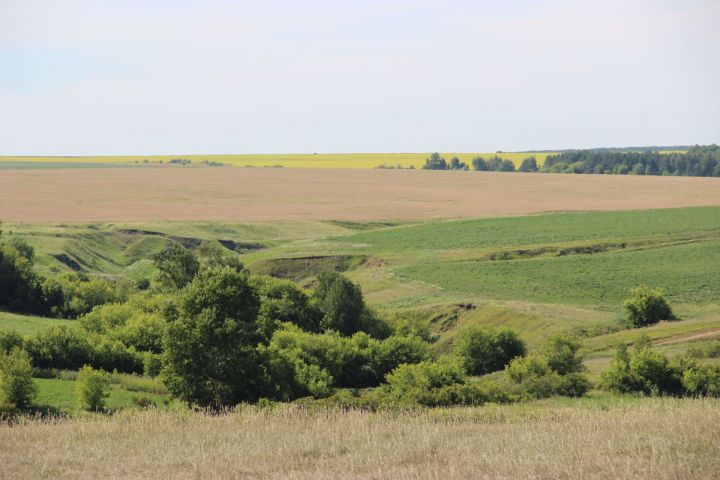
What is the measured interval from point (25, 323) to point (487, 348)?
32.8 m

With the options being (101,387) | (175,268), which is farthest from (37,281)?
(101,387)

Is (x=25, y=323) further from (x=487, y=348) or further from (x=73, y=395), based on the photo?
(x=487, y=348)

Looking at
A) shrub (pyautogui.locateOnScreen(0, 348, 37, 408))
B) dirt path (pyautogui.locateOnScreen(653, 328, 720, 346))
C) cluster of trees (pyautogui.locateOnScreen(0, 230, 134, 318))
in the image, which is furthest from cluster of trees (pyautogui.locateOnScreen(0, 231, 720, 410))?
dirt path (pyautogui.locateOnScreen(653, 328, 720, 346))

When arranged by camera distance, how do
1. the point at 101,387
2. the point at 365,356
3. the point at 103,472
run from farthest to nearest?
the point at 365,356
the point at 101,387
the point at 103,472

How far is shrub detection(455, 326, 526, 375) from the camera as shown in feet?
199

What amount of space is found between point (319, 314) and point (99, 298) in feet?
64.6

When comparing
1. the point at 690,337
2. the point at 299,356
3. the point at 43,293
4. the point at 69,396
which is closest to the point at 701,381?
the point at 690,337

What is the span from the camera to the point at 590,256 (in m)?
96.3

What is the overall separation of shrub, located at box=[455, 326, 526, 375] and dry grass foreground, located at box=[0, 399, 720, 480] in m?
29.4

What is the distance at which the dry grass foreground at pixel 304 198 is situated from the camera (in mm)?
144250

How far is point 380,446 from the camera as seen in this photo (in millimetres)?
24703

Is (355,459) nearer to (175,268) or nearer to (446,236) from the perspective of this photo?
(175,268)

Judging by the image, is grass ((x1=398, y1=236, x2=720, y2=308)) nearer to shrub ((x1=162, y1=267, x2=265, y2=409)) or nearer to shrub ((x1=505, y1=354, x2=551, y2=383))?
shrub ((x1=505, y1=354, x2=551, y2=383))

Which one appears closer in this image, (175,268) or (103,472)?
(103,472)
